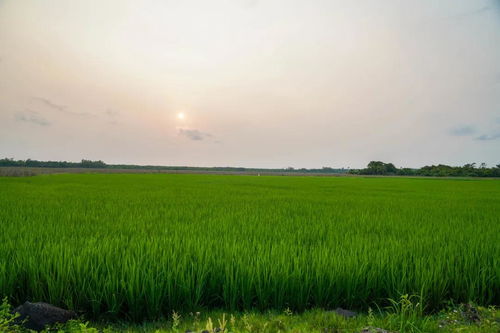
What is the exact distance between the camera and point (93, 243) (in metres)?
3.99

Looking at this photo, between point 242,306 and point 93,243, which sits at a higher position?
point 93,243

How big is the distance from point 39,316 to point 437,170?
90545 mm

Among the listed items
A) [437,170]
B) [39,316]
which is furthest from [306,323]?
[437,170]

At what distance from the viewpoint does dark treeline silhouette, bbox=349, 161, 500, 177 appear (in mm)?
68325

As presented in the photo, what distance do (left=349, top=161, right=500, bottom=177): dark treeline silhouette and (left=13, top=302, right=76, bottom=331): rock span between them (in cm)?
8583

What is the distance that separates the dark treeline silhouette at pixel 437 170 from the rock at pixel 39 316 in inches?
3379

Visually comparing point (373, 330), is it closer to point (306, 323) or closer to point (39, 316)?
point (306, 323)

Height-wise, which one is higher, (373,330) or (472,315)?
(373,330)

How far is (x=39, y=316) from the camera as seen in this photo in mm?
2242

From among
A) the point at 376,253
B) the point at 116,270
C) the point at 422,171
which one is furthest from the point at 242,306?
the point at 422,171

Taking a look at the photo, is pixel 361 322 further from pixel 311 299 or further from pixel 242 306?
pixel 242 306

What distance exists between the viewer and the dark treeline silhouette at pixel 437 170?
224 feet

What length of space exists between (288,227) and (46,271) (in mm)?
4107

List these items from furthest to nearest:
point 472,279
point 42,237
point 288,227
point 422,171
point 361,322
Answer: point 422,171
point 288,227
point 42,237
point 472,279
point 361,322
